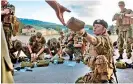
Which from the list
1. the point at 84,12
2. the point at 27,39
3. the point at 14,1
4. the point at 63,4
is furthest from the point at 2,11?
the point at 84,12

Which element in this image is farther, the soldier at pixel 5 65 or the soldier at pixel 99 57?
the soldier at pixel 99 57

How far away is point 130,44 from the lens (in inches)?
91.0

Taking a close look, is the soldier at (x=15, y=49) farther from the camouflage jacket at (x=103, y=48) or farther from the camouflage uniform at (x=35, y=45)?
the camouflage jacket at (x=103, y=48)

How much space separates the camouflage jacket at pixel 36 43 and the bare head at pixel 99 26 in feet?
1.25

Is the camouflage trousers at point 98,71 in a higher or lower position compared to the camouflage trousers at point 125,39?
lower

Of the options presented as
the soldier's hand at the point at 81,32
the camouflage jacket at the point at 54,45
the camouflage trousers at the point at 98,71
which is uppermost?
the soldier's hand at the point at 81,32

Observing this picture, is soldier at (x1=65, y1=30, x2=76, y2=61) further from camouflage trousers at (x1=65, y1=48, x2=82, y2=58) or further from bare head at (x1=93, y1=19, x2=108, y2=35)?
bare head at (x1=93, y1=19, x2=108, y2=35)

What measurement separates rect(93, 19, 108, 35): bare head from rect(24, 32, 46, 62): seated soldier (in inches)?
15.0

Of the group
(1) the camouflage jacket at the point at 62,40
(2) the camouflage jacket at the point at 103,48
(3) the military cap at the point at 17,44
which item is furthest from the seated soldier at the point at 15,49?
(2) the camouflage jacket at the point at 103,48

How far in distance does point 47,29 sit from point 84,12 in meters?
0.29

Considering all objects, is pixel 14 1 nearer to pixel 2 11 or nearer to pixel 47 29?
pixel 2 11

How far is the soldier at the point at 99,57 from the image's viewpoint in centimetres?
223

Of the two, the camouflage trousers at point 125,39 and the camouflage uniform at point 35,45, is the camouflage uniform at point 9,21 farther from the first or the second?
the camouflage trousers at point 125,39

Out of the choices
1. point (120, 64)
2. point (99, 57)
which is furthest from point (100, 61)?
point (120, 64)
